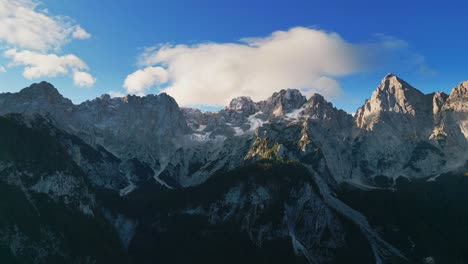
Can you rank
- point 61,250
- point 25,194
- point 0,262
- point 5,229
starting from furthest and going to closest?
point 25,194
point 61,250
point 5,229
point 0,262

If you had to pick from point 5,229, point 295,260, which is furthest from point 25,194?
point 295,260

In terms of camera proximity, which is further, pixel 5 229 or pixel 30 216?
pixel 30 216

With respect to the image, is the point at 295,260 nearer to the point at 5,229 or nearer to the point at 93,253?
the point at 93,253

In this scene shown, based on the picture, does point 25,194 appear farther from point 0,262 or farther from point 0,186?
point 0,262

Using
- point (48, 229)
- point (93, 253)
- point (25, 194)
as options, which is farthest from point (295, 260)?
point (25, 194)

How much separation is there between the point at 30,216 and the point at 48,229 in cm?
866

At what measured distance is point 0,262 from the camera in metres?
162

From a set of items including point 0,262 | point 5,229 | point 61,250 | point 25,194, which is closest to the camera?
point 0,262

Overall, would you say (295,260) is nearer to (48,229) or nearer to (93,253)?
(93,253)

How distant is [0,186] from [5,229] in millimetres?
25400

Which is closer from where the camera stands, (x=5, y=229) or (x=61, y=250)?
(x=5, y=229)

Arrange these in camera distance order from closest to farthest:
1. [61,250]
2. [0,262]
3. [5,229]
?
[0,262] → [5,229] → [61,250]

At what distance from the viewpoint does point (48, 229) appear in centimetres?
19012

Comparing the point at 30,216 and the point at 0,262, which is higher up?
the point at 30,216
